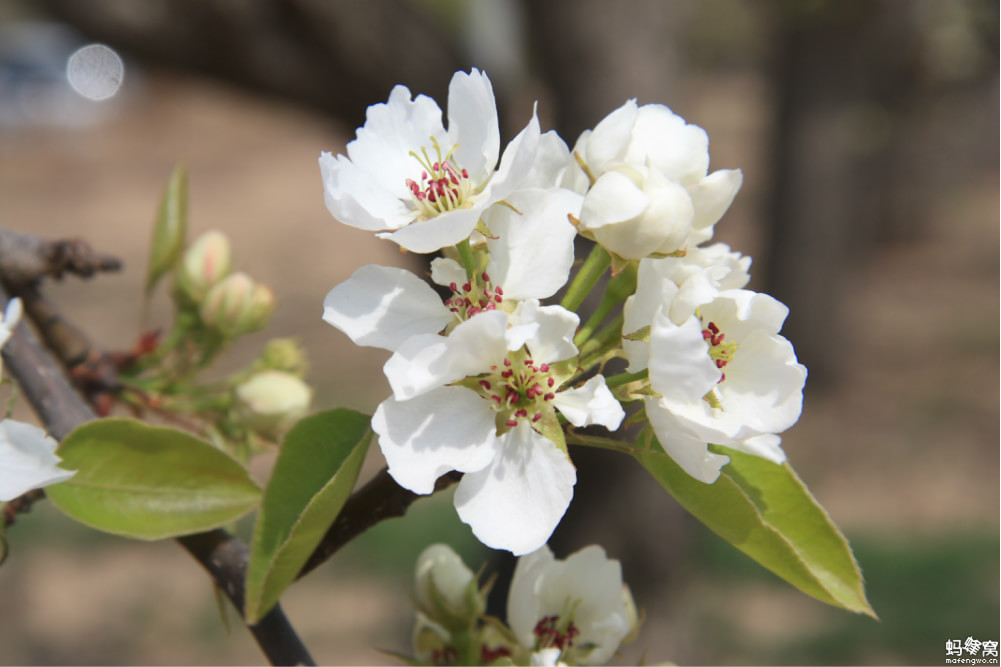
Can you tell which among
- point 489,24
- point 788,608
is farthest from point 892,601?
point 489,24

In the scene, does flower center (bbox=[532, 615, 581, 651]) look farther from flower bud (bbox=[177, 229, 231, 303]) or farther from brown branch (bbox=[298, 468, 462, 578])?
flower bud (bbox=[177, 229, 231, 303])

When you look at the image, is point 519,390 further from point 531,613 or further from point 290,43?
point 290,43

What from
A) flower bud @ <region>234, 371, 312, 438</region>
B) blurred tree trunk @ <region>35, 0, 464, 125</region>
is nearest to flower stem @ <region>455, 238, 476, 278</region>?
flower bud @ <region>234, 371, 312, 438</region>

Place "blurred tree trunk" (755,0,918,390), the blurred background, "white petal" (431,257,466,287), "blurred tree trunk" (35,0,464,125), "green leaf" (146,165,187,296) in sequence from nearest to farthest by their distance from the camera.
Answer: "white petal" (431,257,466,287), "green leaf" (146,165,187,296), "blurred tree trunk" (35,0,464,125), the blurred background, "blurred tree trunk" (755,0,918,390)

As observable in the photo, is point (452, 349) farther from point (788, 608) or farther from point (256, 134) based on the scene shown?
point (256, 134)

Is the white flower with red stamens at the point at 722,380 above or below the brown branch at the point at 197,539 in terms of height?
above

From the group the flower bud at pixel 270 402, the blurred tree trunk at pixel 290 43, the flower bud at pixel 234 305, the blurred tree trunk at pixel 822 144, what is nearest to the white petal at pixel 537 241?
the flower bud at pixel 270 402

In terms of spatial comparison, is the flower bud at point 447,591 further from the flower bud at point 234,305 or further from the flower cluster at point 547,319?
the flower bud at point 234,305
